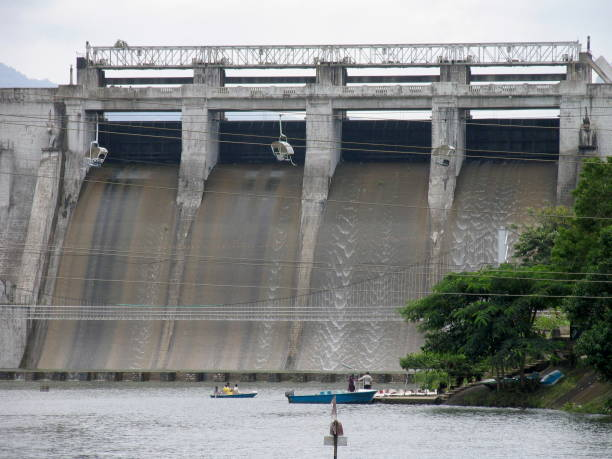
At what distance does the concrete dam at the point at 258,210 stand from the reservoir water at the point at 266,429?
12721 mm

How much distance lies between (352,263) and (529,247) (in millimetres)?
14170

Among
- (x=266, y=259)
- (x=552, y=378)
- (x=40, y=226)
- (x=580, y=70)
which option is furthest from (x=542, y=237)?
(x=40, y=226)

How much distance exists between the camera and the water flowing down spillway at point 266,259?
85062 mm

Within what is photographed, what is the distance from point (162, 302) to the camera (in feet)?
289

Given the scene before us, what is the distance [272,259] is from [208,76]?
15.5m

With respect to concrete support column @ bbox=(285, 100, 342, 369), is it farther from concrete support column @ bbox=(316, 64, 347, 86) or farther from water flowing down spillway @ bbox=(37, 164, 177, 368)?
water flowing down spillway @ bbox=(37, 164, 177, 368)

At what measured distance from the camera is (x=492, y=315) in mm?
61062

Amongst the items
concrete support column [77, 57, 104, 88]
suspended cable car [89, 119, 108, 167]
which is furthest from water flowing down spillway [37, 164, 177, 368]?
concrete support column [77, 57, 104, 88]

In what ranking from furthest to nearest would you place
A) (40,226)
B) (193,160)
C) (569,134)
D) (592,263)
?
(193,160)
(40,226)
(569,134)
(592,263)

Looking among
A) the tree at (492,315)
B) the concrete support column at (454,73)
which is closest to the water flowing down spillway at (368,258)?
the concrete support column at (454,73)

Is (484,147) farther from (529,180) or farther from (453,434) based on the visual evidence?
(453,434)

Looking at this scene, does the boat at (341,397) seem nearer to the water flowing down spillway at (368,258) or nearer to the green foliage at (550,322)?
the green foliage at (550,322)

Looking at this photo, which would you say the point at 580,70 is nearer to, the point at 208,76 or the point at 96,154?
the point at 208,76

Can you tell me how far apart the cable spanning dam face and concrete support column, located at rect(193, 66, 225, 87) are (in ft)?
23.2
